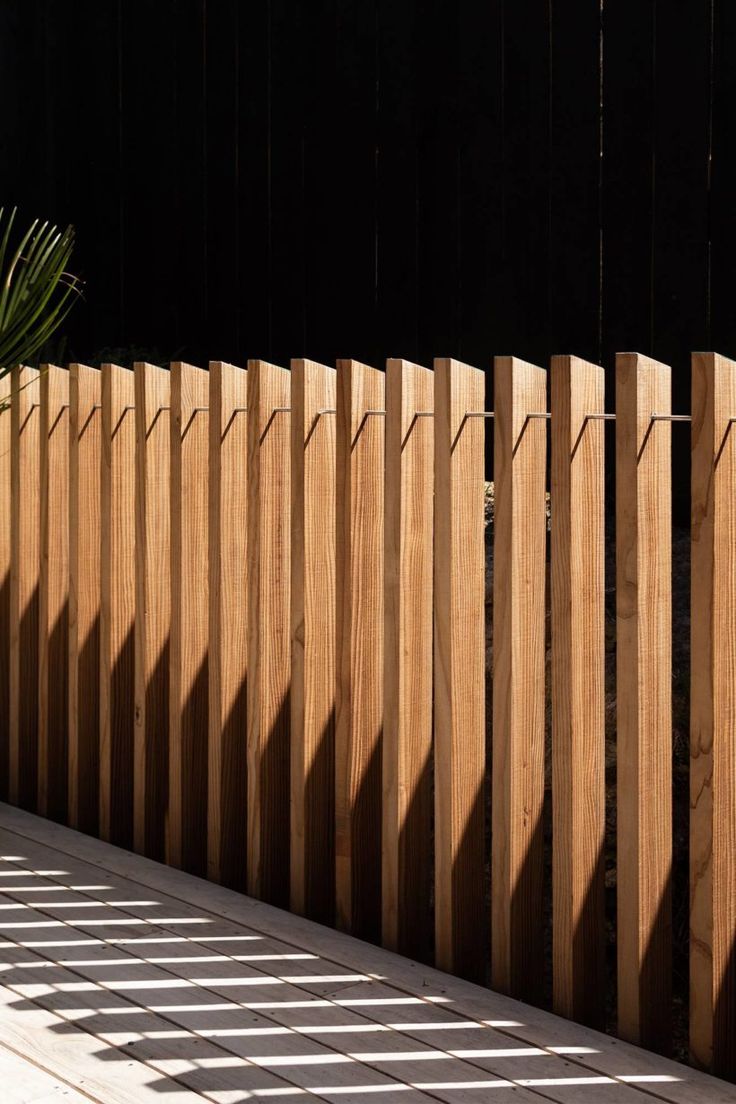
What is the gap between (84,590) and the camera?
13.6 feet

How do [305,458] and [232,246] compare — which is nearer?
[305,458]

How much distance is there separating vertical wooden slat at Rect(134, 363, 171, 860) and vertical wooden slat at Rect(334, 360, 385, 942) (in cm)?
82

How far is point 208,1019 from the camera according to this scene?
108 inches

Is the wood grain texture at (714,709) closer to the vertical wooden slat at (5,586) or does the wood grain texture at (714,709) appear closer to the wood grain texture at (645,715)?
the wood grain texture at (645,715)

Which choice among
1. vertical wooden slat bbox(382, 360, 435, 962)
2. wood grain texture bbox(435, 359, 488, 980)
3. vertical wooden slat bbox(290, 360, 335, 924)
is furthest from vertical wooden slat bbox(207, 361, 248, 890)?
wood grain texture bbox(435, 359, 488, 980)

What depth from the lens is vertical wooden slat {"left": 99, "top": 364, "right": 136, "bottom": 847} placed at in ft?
13.1

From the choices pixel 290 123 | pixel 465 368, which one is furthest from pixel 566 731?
pixel 290 123

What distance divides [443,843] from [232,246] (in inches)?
150

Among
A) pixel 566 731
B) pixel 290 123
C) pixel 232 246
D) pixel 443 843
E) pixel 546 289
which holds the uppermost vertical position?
pixel 290 123

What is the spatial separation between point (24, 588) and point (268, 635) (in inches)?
49.9

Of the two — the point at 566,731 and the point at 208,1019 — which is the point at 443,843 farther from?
the point at 208,1019

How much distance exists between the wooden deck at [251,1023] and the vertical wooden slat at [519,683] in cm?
16

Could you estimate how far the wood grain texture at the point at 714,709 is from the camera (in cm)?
249

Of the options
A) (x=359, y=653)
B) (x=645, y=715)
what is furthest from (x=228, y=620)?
(x=645, y=715)
